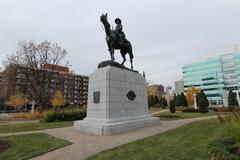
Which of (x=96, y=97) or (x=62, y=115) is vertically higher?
(x=96, y=97)

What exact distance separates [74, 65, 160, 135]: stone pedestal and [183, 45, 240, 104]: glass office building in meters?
82.0

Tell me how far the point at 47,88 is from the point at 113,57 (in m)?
22.2

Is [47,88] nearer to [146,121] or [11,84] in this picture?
[11,84]

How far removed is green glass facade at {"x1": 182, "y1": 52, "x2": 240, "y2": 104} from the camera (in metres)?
81.5

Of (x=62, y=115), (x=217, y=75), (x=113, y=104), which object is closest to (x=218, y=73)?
(x=217, y=75)

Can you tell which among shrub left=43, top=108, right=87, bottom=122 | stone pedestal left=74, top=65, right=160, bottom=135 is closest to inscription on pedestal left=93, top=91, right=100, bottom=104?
stone pedestal left=74, top=65, right=160, bottom=135

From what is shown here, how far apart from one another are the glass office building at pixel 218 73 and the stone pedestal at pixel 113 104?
82.0 metres

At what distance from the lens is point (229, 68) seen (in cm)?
8300

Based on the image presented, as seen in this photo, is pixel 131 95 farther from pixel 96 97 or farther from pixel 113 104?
pixel 96 97

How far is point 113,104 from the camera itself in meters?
10.1

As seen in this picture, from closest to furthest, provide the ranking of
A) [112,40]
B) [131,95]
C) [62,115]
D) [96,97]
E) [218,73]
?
[96,97], [112,40], [131,95], [62,115], [218,73]

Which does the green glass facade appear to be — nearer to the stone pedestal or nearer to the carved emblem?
the stone pedestal

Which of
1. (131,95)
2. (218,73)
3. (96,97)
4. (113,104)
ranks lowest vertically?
(113,104)

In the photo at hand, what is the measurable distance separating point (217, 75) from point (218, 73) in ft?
3.69
